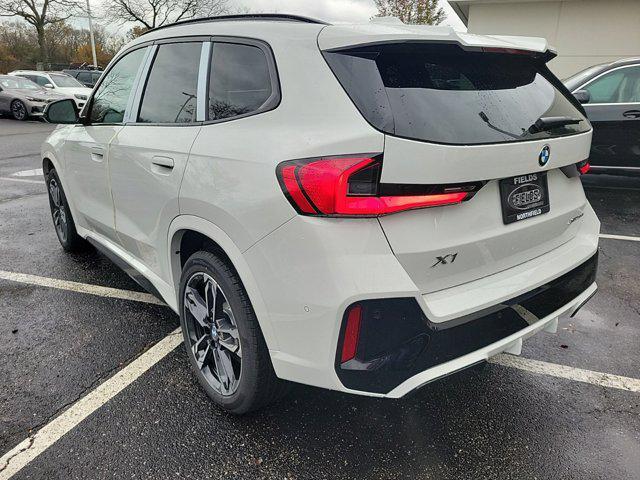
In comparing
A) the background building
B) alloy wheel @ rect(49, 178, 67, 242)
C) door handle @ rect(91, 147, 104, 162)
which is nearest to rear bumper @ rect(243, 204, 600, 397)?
door handle @ rect(91, 147, 104, 162)

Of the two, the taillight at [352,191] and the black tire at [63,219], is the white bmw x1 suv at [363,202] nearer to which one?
the taillight at [352,191]

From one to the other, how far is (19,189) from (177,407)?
635cm

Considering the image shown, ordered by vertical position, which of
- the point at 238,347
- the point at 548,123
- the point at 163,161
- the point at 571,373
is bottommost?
the point at 571,373

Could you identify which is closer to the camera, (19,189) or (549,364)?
(549,364)

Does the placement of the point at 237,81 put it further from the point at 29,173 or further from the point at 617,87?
the point at 29,173

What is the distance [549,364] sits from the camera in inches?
114

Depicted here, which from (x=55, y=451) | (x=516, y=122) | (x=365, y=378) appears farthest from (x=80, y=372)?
(x=516, y=122)

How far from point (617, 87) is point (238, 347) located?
6336 millimetres

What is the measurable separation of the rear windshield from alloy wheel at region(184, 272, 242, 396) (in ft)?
3.45

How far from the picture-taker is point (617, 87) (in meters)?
6.39

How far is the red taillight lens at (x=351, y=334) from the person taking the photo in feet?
5.57

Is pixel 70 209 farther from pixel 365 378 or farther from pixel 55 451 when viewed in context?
pixel 365 378

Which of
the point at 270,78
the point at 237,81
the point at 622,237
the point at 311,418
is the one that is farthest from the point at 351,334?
the point at 622,237

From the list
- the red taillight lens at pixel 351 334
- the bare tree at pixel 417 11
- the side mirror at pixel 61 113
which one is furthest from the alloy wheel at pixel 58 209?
the bare tree at pixel 417 11
